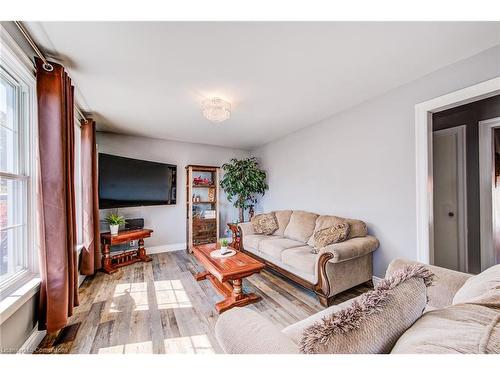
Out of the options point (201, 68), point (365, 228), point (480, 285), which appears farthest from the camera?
point (365, 228)

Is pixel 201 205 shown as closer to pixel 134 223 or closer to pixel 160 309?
pixel 134 223

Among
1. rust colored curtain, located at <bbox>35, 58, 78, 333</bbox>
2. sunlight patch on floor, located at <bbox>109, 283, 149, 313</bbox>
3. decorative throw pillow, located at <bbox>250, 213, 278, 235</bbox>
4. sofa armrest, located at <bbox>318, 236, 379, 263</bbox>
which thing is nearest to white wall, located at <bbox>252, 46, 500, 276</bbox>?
sofa armrest, located at <bbox>318, 236, 379, 263</bbox>

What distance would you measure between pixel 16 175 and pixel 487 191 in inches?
184

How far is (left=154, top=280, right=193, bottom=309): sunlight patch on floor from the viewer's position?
83.0 inches

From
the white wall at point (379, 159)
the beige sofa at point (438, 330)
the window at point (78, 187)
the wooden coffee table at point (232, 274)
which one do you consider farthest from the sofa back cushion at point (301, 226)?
the window at point (78, 187)

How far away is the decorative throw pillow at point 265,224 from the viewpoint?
136 inches

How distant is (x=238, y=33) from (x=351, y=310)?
1683mm

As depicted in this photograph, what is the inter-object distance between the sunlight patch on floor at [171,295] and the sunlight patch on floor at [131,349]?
509mm

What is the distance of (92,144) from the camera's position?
2797mm

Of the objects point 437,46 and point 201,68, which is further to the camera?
point 201,68

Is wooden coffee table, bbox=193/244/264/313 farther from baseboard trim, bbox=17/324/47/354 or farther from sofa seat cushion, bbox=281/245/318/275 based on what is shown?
baseboard trim, bbox=17/324/47/354

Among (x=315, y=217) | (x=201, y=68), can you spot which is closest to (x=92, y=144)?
(x=201, y=68)

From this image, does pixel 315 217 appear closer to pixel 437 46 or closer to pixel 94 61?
pixel 437 46
